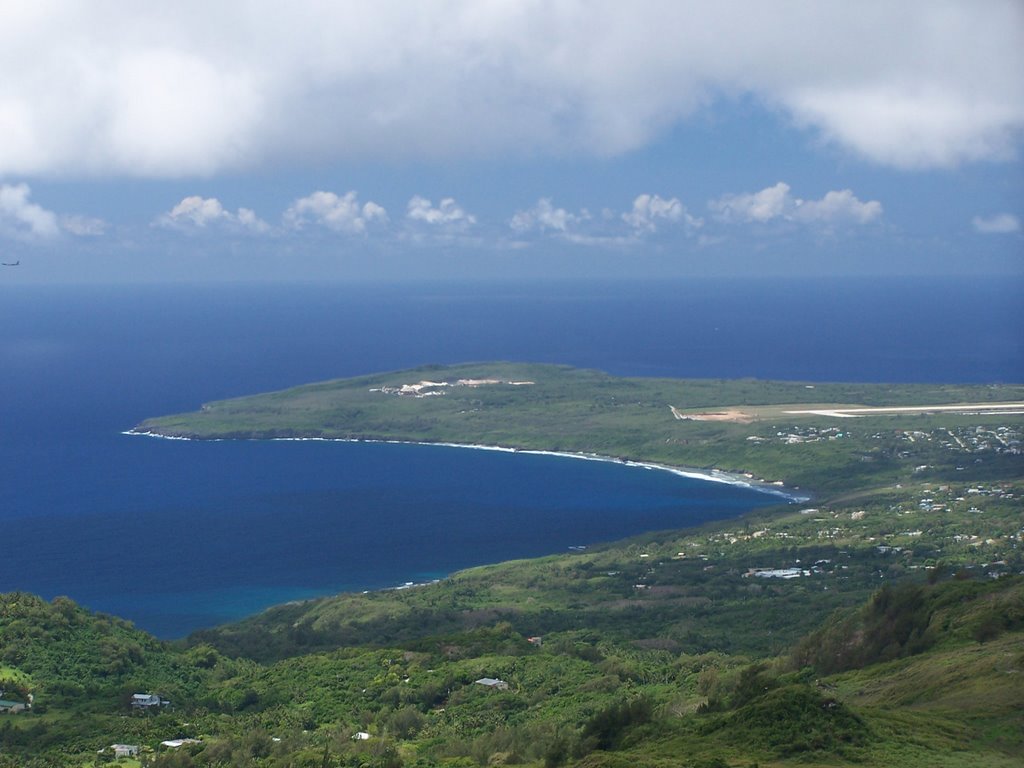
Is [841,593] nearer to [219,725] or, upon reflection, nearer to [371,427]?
[219,725]

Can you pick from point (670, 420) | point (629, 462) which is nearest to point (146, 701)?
point (629, 462)

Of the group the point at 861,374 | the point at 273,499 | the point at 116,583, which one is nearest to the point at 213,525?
the point at 273,499

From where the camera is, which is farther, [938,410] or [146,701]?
[938,410]

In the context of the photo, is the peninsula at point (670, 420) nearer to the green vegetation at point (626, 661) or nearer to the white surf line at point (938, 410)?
the white surf line at point (938, 410)

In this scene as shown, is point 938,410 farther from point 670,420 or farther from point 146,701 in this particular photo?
point 146,701

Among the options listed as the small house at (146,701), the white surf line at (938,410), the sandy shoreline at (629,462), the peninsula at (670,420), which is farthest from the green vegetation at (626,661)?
the white surf line at (938,410)
